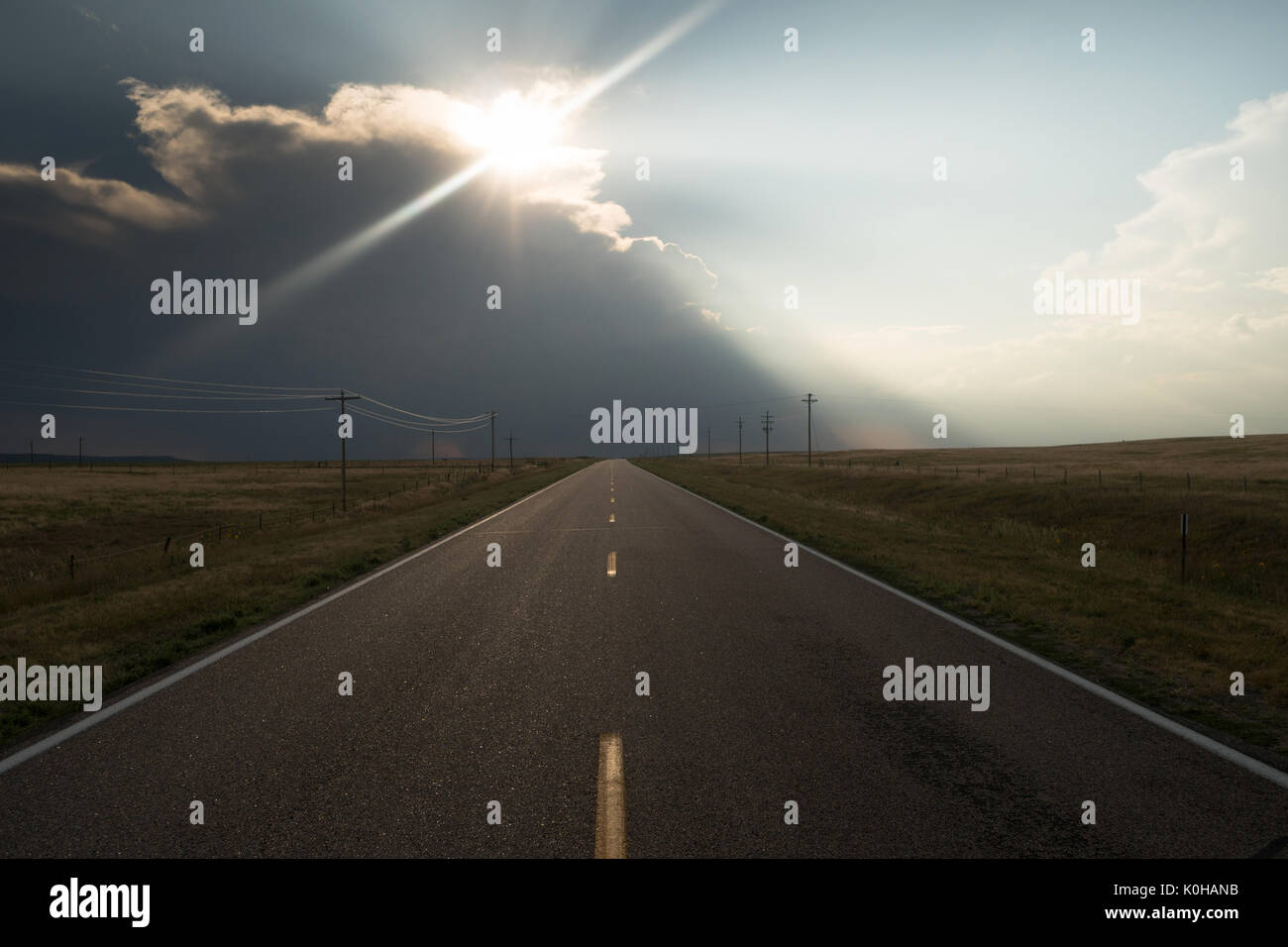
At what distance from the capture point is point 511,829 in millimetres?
3633

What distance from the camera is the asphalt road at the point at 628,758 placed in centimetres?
361

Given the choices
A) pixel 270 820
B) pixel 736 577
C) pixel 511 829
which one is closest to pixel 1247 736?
pixel 511 829

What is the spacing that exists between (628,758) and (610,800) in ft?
2.18

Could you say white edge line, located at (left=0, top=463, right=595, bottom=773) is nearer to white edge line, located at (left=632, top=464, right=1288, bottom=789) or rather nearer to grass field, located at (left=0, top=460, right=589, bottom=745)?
grass field, located at (left=0, top=460, right=589, bottom=745)

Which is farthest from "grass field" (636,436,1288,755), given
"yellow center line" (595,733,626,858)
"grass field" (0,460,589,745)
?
"grass field" (0,460,589,745)

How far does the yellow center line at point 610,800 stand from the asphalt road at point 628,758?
Result: 0.05 metres

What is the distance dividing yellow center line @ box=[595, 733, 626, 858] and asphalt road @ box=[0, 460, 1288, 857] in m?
0.05

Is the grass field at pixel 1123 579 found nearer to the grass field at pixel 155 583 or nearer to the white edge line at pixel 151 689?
the white edge line at pixel 151 689

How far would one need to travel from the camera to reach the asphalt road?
142 inches

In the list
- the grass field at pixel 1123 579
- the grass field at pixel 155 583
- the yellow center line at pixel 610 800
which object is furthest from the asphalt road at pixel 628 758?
the grass field at pixel 155 583

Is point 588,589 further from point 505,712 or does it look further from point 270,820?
point 270,820

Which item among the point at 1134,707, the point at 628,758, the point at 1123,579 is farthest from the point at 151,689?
the point at 1123,579

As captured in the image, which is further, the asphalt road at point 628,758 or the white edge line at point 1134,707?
the white edge line at point 1134,707

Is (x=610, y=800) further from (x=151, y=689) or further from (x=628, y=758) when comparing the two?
(x=151, y=689)
